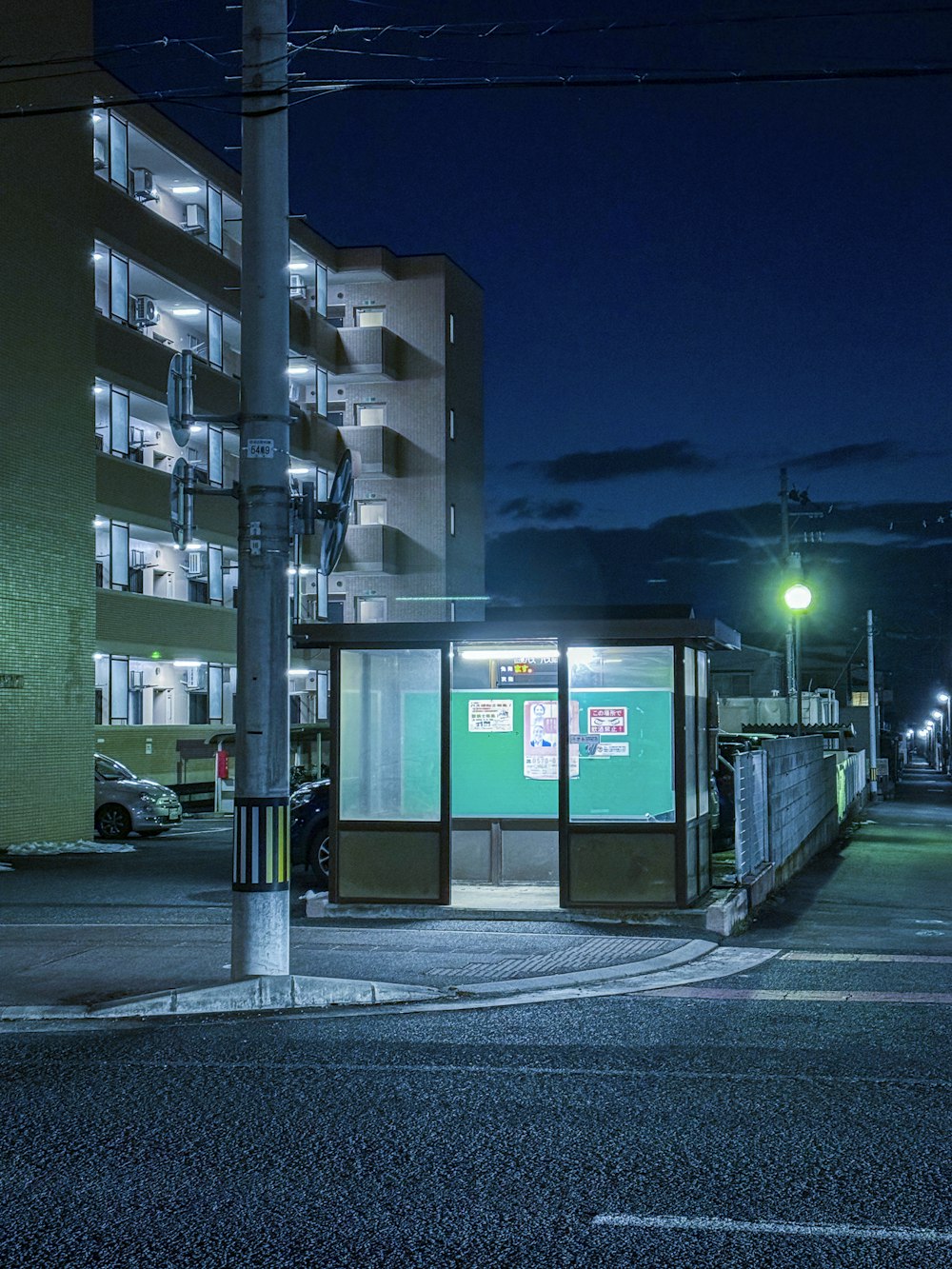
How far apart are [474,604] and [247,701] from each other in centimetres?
4405

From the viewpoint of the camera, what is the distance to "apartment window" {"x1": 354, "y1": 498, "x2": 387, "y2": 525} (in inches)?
2009

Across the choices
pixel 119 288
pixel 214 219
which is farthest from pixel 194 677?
pixel 214 219

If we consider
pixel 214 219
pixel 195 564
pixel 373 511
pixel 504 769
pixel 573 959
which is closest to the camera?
pixel 573 959

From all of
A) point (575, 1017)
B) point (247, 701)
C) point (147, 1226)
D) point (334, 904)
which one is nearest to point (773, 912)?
point (334, 904)

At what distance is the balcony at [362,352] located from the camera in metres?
49.4

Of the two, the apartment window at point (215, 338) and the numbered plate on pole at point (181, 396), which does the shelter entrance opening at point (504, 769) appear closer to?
the numbered plate on pole at point (181, 396)

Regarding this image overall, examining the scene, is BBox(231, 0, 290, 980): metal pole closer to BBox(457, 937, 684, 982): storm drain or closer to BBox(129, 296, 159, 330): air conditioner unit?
BBox(457, 937, 684, 982): storm drain

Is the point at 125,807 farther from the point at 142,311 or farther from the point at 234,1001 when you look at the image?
the point at 234,1001

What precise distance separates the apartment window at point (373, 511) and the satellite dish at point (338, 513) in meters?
39.8

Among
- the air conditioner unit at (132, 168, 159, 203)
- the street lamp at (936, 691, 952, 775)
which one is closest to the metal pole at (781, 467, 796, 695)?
the air conditioner unit at (132, 168, 159, 203)

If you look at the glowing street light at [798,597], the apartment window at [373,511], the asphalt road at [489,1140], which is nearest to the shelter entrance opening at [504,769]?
the asphalt road at [489,1140]

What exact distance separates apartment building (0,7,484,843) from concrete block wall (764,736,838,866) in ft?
20.9

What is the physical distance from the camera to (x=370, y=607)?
1977 inches

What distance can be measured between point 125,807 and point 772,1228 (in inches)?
910
